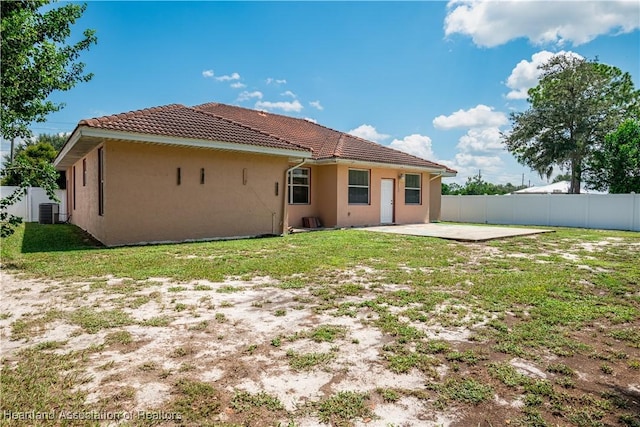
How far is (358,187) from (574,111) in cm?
2068

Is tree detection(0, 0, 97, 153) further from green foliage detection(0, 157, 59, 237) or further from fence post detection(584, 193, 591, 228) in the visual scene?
fence post detection(584, 193, 591, 228)

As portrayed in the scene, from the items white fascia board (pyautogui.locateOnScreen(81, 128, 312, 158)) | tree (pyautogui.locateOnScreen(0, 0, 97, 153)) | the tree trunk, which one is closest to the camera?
tree (pyautogui.locateOnScreen(0, 0, 97, 153))

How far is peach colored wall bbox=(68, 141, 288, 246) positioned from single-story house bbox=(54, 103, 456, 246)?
25 millimetres

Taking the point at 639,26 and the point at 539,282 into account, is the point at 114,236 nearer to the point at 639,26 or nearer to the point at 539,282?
the point at 539,282

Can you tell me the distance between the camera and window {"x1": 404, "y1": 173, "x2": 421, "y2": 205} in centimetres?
1839

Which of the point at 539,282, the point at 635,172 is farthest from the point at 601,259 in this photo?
the point at 635,172

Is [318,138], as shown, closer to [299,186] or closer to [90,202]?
[299,186]

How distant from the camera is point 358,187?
1633 cm

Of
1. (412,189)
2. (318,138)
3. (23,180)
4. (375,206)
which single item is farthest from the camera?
(412,189)

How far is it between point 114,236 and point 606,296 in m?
9.99

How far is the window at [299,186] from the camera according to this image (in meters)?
15.3

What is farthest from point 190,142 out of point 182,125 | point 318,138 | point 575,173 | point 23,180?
point 575,173

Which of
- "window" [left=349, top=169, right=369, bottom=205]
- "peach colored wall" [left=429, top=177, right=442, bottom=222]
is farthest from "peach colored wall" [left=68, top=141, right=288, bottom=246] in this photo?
"peach colored wall" [left=429, top=177, right=442, bottom=222]

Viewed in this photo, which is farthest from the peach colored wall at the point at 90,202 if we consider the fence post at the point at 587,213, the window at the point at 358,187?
the fence post at the point at 587,213
